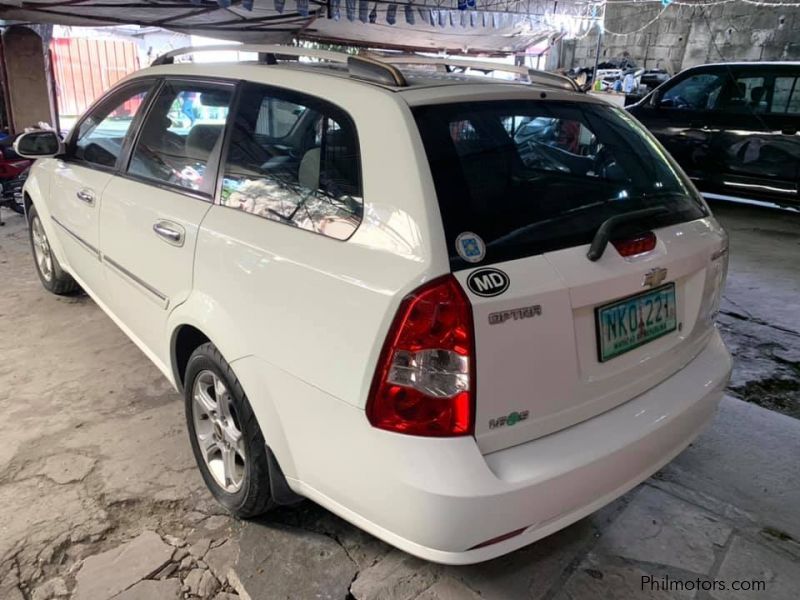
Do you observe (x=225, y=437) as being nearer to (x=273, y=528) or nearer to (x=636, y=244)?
(x=273, y=528)

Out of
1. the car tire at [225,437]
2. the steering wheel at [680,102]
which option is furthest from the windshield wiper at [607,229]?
the steering wheel at [680,102]

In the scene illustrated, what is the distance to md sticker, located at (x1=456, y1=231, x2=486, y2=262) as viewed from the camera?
1.52m

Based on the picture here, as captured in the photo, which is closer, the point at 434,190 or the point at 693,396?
the point at 434,190

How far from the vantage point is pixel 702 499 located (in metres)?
2.40

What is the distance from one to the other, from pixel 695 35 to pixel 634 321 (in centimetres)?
1540

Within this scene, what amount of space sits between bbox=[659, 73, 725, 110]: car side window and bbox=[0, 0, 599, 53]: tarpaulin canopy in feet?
13.5

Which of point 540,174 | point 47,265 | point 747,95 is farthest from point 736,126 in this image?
point 47,265

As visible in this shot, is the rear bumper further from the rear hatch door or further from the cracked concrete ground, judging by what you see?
the cracked concrete ground

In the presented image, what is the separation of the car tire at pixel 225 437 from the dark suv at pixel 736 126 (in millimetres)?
7322

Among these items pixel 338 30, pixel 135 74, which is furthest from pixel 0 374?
pixel 338 30

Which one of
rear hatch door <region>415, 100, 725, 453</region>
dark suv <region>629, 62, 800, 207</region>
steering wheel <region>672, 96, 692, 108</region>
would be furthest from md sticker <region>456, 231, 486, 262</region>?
steering wheel <region>672, 96, 692, 108</region>

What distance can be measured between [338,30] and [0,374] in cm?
760

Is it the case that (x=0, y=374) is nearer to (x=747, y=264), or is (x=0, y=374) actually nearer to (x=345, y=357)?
(x=345, y=357)

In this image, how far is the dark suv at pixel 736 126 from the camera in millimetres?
7023
